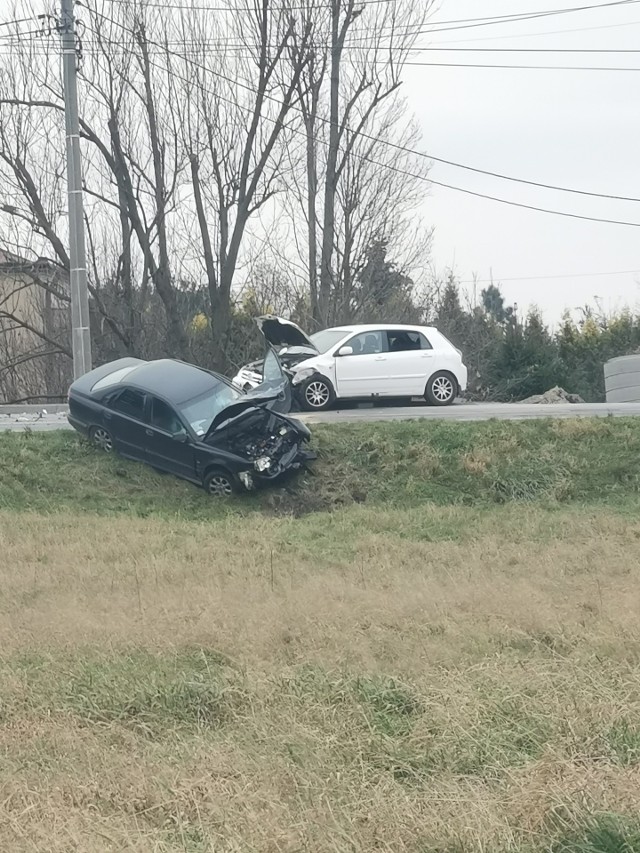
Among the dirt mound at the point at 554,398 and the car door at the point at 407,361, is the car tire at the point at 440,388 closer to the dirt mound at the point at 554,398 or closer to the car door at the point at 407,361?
the car door at the point at 407,361

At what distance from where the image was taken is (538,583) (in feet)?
30.3

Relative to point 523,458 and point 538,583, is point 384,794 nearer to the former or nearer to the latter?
point 538,583

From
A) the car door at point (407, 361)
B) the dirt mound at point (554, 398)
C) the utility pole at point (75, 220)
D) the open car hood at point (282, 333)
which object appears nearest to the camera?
the open car hood at point (282, 333)

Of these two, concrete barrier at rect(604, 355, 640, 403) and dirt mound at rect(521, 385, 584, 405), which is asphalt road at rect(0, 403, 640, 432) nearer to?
dirt mound at rect(521, 385, 584, 405)

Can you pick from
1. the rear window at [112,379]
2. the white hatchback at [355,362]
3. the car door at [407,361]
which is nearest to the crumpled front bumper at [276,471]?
the rear window at [112,379]

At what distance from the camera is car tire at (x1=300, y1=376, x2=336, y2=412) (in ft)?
59.4

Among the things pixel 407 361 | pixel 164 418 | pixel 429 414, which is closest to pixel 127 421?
pixel 164 418

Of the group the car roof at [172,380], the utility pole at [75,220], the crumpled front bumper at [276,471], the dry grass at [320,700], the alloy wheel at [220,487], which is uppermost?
the utility pole at [75,220]

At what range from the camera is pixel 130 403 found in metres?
15.3

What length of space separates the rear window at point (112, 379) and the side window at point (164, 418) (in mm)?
914

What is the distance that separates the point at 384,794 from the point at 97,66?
89.2ft

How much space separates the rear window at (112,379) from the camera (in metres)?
15.6

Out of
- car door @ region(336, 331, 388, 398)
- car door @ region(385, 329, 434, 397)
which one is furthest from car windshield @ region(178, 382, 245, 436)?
car door @ region(385, 329, 434, 397)

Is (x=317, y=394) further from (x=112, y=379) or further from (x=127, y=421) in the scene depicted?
(x=127, y=421)
